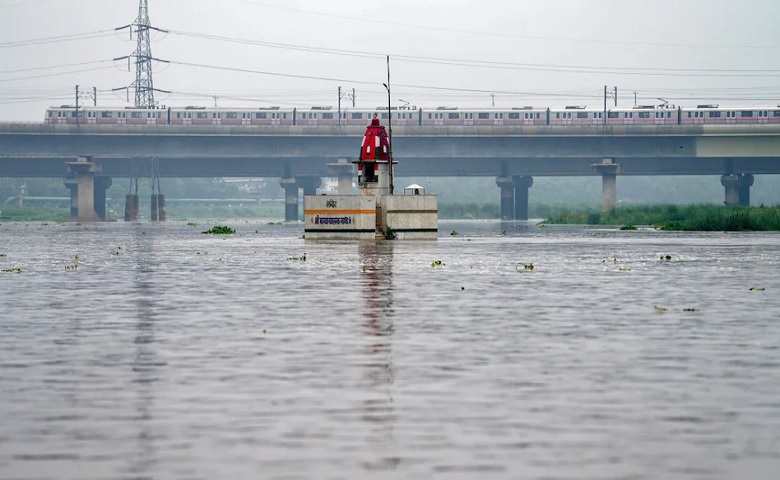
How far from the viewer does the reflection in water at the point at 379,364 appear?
1188cm

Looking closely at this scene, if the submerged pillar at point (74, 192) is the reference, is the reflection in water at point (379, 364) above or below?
below

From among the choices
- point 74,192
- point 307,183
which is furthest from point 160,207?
point 307,183

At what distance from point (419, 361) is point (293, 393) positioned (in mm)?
3112

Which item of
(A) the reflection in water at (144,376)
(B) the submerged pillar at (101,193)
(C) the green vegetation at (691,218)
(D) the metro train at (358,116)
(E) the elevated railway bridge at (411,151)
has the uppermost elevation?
(D) the metro train at (358,116)

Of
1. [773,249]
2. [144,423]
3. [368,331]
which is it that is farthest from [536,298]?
[773,249]

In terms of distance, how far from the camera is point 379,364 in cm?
1716

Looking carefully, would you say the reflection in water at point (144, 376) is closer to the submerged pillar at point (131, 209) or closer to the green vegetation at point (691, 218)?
the green vegetation at point (691, 218)

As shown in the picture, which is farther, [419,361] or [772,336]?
[772,336]

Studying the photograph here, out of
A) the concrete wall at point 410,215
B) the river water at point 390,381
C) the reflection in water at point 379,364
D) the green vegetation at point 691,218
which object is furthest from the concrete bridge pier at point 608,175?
the river water at point 390,381

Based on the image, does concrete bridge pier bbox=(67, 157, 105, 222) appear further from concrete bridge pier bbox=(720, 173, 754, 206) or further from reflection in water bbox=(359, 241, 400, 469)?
reflection in water bbox=(359, 241, 400, 469)

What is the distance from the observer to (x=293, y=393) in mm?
14641

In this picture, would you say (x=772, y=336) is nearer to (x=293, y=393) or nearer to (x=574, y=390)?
(x=574, y=390)

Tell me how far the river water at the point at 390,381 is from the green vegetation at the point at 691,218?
63.7 metres

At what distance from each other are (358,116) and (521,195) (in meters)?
35.0
